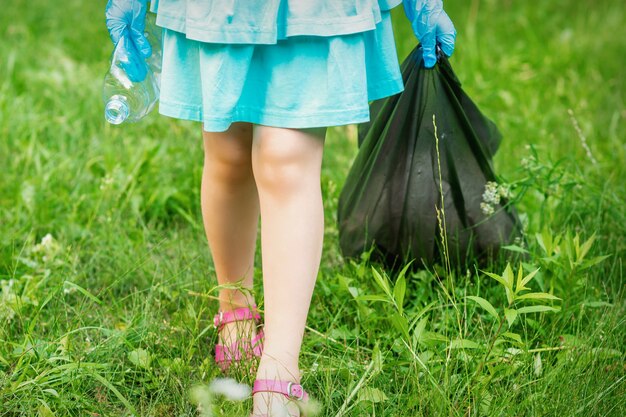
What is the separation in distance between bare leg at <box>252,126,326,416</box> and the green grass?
0.38ft

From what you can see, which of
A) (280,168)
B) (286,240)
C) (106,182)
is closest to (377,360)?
(286,240)

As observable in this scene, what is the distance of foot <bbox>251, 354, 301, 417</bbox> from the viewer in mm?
1707

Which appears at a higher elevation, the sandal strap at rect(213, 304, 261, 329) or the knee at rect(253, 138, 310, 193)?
the knee at rect(253, 138, 310, 193)

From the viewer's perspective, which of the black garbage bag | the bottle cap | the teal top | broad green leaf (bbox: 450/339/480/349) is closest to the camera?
the teal top

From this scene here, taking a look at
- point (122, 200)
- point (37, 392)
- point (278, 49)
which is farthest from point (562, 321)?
point (122, 200)

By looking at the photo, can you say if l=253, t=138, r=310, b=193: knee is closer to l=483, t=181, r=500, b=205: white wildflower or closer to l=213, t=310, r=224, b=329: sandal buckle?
l=213, t=310, r=224, b=329: sandal buckle

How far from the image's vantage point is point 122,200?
9.21ft

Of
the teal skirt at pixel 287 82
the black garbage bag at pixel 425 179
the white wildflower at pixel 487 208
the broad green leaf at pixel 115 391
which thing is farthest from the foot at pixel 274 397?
the white wildflower at pixel 487 208

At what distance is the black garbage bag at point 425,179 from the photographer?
2.15m

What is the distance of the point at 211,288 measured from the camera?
212 cm

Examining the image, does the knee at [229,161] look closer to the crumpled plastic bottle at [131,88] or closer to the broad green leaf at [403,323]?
the crumpled plastic bottle at [131,88]

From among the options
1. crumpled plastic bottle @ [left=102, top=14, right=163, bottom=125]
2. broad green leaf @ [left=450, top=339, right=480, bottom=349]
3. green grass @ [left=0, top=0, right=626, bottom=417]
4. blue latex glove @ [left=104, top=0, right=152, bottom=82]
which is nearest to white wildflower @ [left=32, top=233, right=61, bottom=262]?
green grass @ [left=0, top=0, right=626, bottom=417]

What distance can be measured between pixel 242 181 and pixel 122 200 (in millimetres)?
954

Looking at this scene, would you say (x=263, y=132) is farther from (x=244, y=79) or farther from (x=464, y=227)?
(x=464, y=227)
